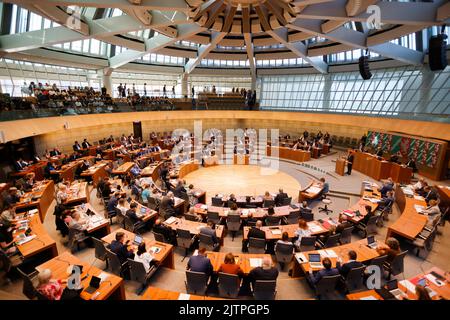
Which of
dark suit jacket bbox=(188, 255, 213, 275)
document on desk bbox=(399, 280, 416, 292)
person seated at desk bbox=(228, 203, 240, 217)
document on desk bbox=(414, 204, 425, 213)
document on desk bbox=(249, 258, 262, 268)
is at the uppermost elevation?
document on desk bbox=(414, 204, 425, 213)

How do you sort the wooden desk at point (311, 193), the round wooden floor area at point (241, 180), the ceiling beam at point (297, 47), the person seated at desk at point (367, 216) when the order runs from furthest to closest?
the ceiling beam at point (297, 47)
the round wooden floor area at point (241, 180)
the wooden desk at point (311, 193)
the person seated at desk at point (367, 216)

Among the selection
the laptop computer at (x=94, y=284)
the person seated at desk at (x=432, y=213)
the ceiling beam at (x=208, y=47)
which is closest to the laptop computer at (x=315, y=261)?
the laptop computer at (x=94, y=284)

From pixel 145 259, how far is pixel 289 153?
53.3 ft

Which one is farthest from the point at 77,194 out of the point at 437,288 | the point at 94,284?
the point at 437,288

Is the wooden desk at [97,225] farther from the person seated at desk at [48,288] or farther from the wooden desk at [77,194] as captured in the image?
the person seated at desk at [48,288]

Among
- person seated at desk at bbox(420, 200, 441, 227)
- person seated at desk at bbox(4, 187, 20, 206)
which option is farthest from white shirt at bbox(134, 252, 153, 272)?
person seated at desk at bbox(420, 200, 441, 227)

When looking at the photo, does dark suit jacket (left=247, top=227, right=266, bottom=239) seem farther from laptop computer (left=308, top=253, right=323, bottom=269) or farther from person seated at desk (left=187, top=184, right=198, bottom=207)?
person seated at desk (left=187, top=184, right=198, bottom=207)

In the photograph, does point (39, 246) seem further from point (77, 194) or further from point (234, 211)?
point (234, 211)

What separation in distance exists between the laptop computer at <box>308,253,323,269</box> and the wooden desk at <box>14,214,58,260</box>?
6.67 meters

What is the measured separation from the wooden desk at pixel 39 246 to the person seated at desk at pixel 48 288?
2100 mm

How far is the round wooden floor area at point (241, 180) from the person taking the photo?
13320 millimetres

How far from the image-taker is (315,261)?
5617 mm

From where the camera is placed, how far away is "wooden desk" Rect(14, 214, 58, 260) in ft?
19.0
